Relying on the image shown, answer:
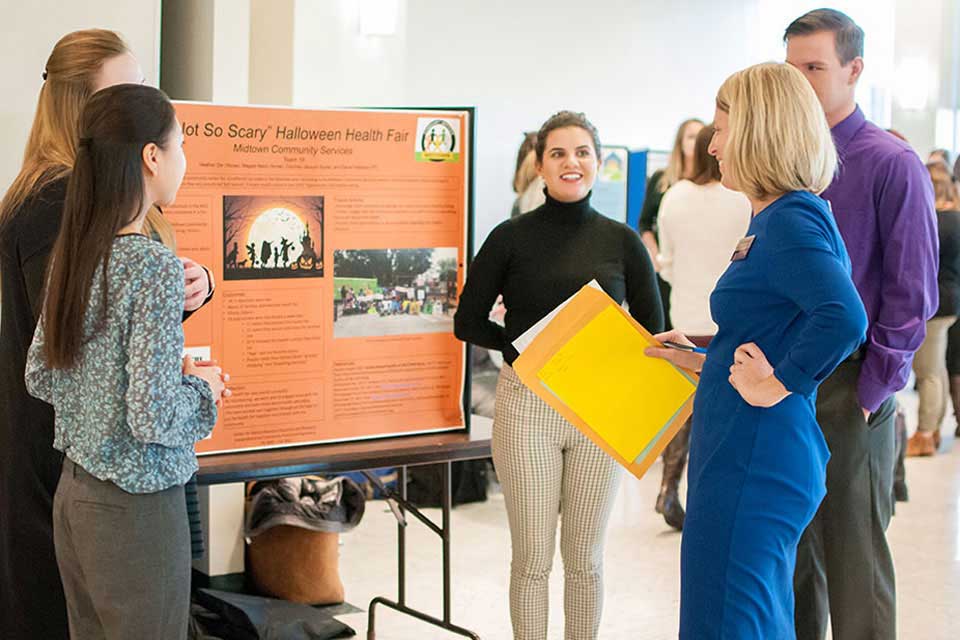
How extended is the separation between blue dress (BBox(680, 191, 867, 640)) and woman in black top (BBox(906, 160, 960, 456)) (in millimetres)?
5219

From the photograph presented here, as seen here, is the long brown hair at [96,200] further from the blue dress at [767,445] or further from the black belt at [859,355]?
the black belt at [859,355]

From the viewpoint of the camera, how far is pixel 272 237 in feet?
10.1

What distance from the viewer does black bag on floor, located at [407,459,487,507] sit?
5.38 meters

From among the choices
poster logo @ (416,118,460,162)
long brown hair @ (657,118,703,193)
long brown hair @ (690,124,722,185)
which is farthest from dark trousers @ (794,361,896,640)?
long brown hair @ (657,118,703,193)

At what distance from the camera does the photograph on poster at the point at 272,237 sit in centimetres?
304

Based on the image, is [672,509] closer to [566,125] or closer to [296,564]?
[296,564]

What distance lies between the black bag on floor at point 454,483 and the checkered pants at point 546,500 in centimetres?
224

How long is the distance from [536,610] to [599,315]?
2.91 ft

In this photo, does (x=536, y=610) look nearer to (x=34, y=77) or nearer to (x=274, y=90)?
(x=34, y=77)

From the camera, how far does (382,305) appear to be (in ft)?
10.6

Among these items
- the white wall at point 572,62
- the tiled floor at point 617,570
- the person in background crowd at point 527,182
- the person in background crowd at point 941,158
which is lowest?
the tiled floor at point 617,570

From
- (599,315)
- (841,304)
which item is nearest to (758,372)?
(841,304)

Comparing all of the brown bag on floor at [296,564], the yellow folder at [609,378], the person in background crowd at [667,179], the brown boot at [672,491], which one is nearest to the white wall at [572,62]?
the person in background crowd at [667,179]

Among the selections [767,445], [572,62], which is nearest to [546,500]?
[767,445]
